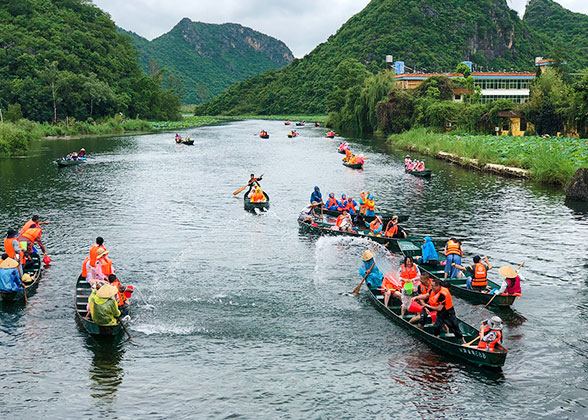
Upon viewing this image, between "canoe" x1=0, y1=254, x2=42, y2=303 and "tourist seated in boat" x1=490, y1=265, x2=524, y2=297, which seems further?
"canoe" x1=0, y1=254, x2=42, y2=303

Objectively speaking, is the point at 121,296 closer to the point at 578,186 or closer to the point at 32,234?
the point at 32,234

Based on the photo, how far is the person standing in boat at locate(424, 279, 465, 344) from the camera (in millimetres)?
17922

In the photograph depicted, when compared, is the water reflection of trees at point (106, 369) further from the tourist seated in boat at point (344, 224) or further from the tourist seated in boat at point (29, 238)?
the tourist seated in boat at point (344, 224)

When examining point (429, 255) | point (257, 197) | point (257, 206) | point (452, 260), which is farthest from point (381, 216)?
point (257, 197)

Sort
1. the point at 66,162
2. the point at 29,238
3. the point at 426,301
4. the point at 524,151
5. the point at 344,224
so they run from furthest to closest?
the point at 66,162 < the point at 524,151 < the point at 344,224 < the point at 29,238 < the point at 426,301

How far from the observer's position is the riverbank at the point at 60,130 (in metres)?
75.1

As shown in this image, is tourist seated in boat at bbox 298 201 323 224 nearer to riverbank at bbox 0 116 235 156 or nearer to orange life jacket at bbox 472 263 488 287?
orange life jacket at bbox 472 263 488 287

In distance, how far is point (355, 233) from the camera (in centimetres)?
2988

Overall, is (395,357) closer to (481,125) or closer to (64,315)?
(64,315)

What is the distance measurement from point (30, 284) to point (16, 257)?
124 cm

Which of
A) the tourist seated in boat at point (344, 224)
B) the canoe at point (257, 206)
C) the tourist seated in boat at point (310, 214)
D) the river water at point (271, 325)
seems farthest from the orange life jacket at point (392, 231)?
the canoe at point (257, 206)

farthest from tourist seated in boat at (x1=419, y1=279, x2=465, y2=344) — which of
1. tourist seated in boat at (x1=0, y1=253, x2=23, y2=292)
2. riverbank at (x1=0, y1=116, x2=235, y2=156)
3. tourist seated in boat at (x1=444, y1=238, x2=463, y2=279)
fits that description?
riverbank at (x1=0, y1=116, x2=235, y2=156)

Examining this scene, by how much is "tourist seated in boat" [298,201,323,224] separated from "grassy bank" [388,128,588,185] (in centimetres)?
2335

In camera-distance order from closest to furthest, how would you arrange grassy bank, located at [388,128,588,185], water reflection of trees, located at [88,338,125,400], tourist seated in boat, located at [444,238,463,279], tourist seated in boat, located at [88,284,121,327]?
water reflection of trees, located at [88,338,125,400] < tourist seated in boat, located at [88,284,121,327] < tourist seated in boat, located at [444,238,463,279] < grassy bank, located at [388,128,588,185]
